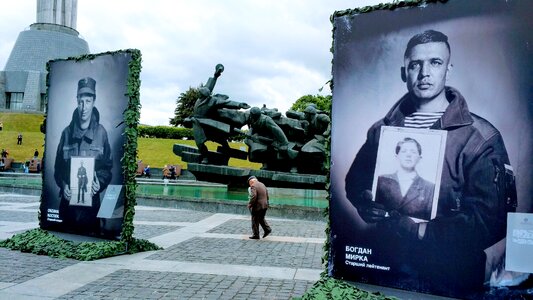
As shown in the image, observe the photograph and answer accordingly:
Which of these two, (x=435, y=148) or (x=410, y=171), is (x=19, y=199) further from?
(x=435, y=148)

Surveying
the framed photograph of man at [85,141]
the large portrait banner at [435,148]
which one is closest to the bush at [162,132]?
the framed photograph of man at [85,141]

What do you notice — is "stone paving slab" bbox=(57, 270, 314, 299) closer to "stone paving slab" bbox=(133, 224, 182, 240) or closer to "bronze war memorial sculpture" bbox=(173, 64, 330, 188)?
"stone paving slab" bbox=(133, 224, 182, 240)

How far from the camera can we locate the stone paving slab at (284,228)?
42.6 feet

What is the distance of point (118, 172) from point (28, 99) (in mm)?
75174

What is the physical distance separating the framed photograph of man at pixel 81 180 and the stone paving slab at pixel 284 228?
4.03m

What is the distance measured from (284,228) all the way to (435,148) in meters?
9.01

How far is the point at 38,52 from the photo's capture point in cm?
7950

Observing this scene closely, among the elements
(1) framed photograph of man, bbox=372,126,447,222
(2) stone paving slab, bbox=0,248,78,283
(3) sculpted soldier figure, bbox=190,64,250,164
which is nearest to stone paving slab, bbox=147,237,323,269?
(2) stone paving slab, bbox=0,248,78,283

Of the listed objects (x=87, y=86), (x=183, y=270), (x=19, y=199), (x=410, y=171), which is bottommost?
(x=19, y=199)

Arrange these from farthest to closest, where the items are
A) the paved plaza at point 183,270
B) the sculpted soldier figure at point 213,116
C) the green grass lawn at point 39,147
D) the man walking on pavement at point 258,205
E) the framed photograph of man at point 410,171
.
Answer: the green grass lawn at point 39,147
the sculpted soldier figure at point 213,116
the man walking on pavement at point 258,205
the paved plaza at point 183,270
the framed photograph of man at point 410,171

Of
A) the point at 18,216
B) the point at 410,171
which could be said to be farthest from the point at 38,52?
the point at 410,171

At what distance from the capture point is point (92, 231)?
387 inches

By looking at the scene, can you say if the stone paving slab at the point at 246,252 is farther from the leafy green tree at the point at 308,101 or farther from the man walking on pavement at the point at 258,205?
the leafy green tree at the point at 308,101

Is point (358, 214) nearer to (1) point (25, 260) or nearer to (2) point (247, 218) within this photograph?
(1) point (25, 260)
